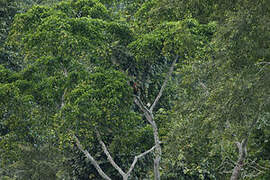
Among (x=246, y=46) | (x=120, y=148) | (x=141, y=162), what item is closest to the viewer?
(x=246, y=46)

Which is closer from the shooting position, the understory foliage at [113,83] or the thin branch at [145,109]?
the understory foliage at [113,83]

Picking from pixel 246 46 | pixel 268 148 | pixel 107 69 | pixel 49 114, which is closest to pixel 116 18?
pixel 107 69

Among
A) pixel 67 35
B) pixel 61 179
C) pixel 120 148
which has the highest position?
pixel 67 35

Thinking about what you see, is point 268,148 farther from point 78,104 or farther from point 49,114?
point 49,114

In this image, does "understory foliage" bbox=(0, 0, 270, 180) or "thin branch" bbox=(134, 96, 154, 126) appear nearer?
"understory foliage" bbox=(0, 0, 270, 180)

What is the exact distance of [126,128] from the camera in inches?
415

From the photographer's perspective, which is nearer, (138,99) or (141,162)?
(138,99)

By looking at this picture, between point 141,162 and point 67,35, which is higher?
point 67,35

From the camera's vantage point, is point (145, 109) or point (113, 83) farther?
point (145, 109)

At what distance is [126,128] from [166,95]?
2.64 metres

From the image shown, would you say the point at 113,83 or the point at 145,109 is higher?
the point at 113,83

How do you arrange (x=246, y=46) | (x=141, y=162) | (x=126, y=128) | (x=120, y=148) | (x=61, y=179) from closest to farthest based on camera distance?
(x=246, y=46)
(x=126, y=128)
(x=120, y=148)
(x=141, y=162)
(x=61, y=179)

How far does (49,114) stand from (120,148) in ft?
6.10

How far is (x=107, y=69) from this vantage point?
1096 cm
